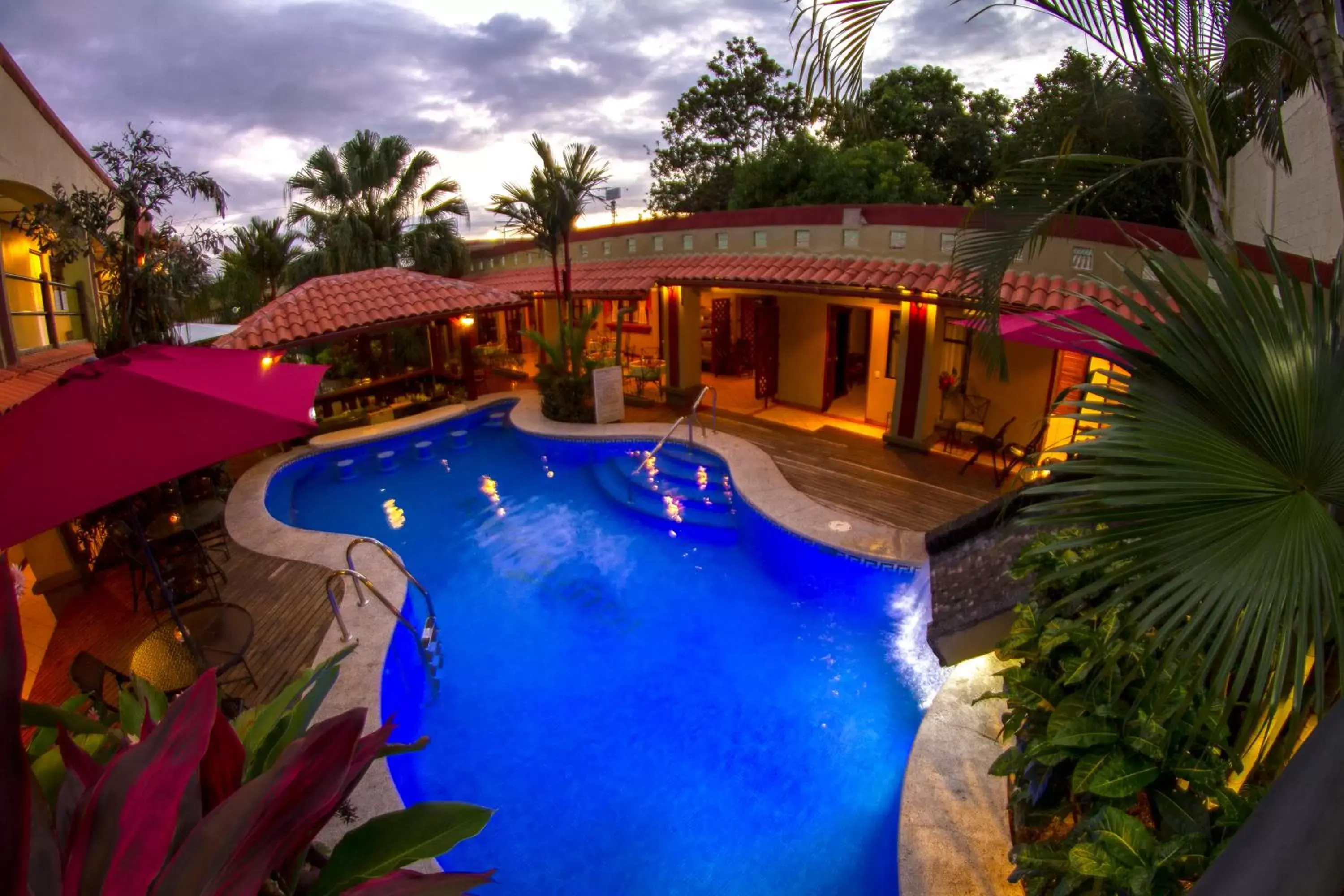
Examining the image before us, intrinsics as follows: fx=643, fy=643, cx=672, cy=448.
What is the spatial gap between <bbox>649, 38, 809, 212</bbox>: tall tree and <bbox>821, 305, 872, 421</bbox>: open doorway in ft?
65.3

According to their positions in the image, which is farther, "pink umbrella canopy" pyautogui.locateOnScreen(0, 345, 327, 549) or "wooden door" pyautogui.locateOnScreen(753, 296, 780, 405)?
"wooden door" pyautogui.locateOnScreen(753, 296, 780, 405)

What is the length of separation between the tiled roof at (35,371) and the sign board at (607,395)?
8475mm

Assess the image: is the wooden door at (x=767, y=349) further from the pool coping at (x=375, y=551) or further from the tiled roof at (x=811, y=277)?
the pool coping at (x=375, y=551)

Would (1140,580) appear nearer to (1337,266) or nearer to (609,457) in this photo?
(1337,266)

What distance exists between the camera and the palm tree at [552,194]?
14.4 meters

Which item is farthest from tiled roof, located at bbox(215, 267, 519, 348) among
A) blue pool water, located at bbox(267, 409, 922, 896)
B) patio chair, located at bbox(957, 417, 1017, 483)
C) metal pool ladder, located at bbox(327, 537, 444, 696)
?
patio chair, located at bbox(957, 417, 1017, 483)

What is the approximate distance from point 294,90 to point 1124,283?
33723 millimetres

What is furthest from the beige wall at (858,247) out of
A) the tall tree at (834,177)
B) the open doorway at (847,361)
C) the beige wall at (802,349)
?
the tall tree at (834,177)

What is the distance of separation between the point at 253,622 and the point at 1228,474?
A: 7.58 m

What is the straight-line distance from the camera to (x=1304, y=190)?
6016mm

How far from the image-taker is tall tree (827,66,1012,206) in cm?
2728

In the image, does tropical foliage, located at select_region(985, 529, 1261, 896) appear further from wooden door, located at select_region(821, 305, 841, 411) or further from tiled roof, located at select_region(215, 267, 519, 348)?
tiled roof, located at select_region(215, 267, 519, 348)

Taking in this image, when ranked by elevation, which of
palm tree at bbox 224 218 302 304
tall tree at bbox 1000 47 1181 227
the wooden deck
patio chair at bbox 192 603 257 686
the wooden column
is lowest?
the wooden deck

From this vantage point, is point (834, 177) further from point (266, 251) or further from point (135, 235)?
point (135, 235)
